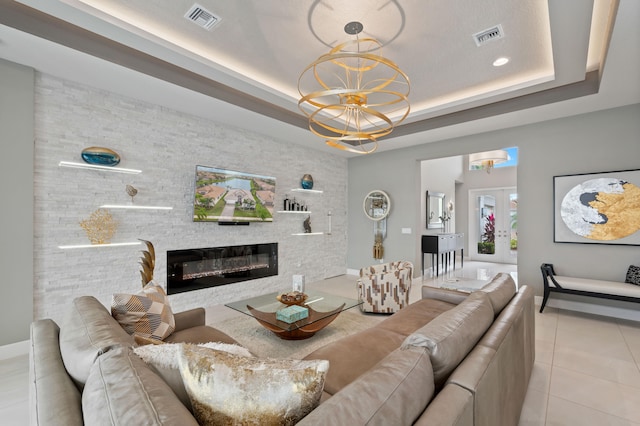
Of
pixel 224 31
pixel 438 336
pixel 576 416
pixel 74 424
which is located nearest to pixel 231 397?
pixel 74 424

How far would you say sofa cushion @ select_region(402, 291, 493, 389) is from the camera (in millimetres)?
1270

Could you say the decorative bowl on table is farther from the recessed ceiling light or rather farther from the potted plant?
the potted plant

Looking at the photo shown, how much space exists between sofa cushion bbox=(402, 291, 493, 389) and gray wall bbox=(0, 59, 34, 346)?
3.79 meters

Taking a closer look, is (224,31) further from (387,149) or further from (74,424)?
(387,149)

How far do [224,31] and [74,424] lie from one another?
3194 mm

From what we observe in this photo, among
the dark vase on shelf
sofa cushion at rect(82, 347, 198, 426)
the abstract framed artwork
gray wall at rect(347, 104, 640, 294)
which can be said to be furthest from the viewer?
the dark vase on shelf

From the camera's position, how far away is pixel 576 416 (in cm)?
207

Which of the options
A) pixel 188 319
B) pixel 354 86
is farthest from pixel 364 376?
pixel 354 86

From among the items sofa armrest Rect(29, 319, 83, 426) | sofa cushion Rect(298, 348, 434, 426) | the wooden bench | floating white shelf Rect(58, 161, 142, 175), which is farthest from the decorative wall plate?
the wooden bench

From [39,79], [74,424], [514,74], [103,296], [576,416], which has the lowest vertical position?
[576,416]

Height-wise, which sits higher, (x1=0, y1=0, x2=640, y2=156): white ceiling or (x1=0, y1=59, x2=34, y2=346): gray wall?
(x1=0, y1=0, x2=640, y2=156): white ceiling

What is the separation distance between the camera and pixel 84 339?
1254 mm

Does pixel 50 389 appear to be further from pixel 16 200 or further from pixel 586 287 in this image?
pixel 586 287

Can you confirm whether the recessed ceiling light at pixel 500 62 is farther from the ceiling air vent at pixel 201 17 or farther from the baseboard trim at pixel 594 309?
the baseboard trim at pixel 594 309
